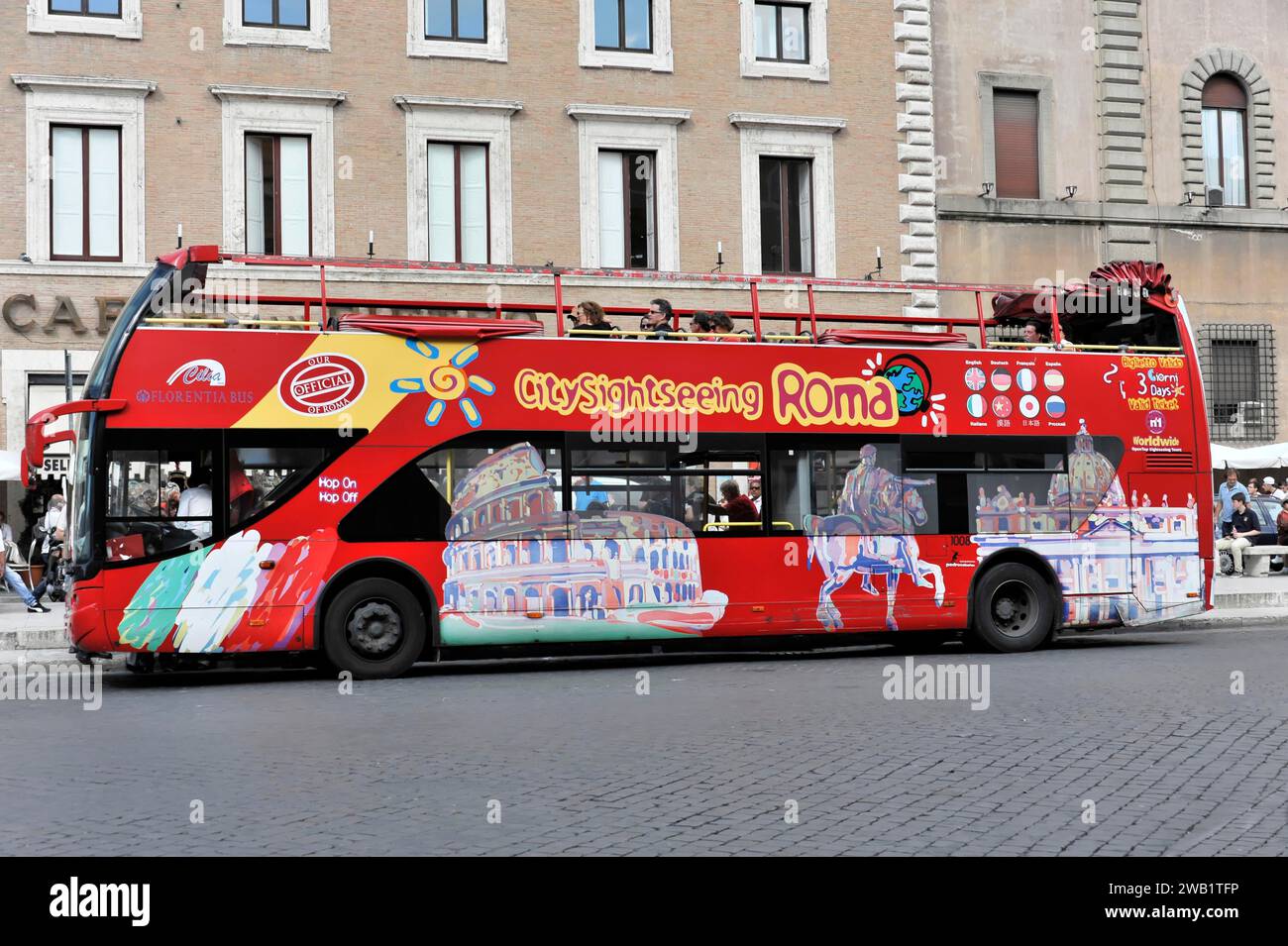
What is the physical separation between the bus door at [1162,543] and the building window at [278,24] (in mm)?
16135

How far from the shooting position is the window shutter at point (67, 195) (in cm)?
2586

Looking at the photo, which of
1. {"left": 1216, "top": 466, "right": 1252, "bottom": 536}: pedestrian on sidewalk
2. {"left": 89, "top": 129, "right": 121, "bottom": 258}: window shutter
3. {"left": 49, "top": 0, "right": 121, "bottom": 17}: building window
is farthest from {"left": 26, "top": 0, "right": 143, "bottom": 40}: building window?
{"left": 1216, "top": 466, "right": 1252, "bottom": 536}: pedestrian on sidewalk

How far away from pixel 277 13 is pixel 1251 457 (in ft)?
64.1

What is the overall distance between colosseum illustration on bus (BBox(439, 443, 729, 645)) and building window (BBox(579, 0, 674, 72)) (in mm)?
14839

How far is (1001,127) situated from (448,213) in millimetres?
11551

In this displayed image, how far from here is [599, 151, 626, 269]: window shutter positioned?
28.4 meters

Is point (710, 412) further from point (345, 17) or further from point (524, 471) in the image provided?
point (345, 17)

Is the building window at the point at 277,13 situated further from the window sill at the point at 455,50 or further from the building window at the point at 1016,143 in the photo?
the building window at the point at 1016,143

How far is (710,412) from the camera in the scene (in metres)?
16.1

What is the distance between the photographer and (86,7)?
2605cm

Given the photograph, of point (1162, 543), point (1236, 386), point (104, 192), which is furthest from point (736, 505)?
point (1236, 386)

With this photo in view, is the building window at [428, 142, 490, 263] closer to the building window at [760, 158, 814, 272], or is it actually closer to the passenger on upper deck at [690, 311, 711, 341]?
the building window at [760, 158, 814, 272]

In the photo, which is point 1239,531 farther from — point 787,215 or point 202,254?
point 202,254
